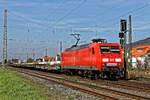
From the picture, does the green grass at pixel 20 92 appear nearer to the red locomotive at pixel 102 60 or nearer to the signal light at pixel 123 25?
the red locomotive at pixel 102 60

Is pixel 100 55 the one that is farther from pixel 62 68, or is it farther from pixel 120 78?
pixel 62 68

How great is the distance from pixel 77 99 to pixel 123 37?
11.9m

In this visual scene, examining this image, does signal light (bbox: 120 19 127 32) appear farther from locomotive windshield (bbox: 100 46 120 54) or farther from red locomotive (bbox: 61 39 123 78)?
A: locomotive windshield (bbox: 100 46 120 54)

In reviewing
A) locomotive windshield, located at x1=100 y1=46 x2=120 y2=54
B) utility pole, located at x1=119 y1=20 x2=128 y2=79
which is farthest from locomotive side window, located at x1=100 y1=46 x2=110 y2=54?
utility pole, located at x1=119 y1=20 x2=128 y2=79

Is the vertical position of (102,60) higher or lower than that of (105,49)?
lower

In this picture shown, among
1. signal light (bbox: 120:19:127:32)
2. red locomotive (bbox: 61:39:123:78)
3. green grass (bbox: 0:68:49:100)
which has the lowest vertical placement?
green grass (bbox: 0:68:49:100)

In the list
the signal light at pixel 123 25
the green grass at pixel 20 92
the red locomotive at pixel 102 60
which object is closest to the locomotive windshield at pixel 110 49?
the red locomotive at pixel 102 60

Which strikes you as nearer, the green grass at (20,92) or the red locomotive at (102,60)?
the green grass at (20,92)

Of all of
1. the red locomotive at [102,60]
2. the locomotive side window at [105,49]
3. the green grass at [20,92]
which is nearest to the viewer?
the green grass at [20,92]

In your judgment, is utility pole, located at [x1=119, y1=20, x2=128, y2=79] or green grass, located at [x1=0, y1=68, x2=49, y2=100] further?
utility pole, located at [x1=119, y1=20, x2=128, y2=79]

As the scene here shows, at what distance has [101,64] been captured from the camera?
20141 mm

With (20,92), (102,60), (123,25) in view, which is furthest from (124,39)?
(20,92)

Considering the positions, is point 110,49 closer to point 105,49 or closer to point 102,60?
point 105,49

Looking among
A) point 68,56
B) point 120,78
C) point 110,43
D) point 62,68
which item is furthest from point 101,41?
point 62,68
